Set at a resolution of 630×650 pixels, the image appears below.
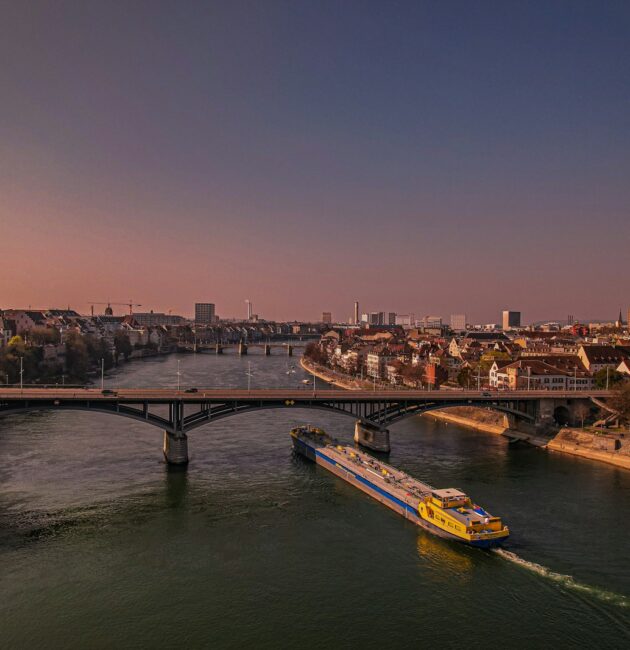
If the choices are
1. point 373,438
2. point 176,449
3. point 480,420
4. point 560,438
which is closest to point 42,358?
point 176,449

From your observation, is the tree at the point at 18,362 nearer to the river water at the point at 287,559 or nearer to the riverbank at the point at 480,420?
the river water at the point at 287,559

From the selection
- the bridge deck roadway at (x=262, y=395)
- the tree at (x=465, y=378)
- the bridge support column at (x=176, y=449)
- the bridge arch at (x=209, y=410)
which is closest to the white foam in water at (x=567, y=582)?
the bridge arch at (x=209, y=410)

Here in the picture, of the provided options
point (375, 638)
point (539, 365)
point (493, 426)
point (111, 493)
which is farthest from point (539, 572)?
point (539, 365)

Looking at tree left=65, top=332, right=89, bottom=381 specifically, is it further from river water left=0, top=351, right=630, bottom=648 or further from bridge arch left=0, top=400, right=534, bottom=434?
bridge arch left=0, top=400, right=534, bottom=434

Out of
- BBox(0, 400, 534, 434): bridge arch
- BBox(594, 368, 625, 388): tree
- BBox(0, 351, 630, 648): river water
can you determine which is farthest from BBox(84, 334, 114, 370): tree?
BBox(594, 368, 625, 388): tree

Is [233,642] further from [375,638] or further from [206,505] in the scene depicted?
[206,505]

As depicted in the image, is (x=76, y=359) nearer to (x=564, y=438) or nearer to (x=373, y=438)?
(x=373, y=438)
